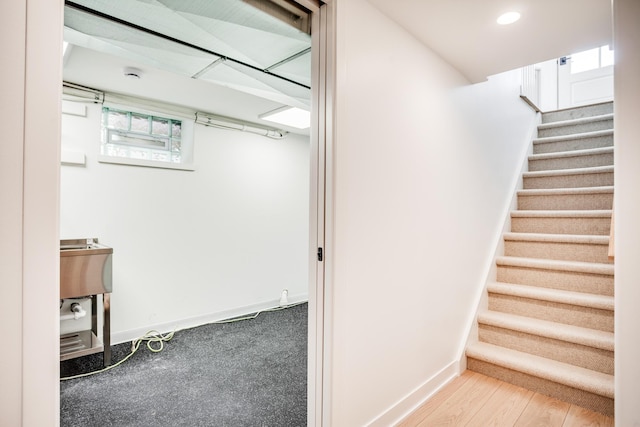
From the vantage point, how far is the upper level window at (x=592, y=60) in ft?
16.7

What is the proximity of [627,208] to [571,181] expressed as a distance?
85.7 inches

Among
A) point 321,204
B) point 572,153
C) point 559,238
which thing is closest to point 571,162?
point 572,153

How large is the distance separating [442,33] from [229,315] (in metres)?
3.30

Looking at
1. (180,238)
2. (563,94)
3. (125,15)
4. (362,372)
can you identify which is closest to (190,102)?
(180,238)

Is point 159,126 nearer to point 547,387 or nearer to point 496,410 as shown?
point 496,410

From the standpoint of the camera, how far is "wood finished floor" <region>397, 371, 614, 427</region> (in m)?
1.92

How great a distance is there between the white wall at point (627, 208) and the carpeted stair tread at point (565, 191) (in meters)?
1.84

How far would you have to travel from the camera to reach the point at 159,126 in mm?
3555

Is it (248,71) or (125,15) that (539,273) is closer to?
(248,71)

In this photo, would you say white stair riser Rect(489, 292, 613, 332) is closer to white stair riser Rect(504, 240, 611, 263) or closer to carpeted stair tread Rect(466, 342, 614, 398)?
carpeted stair tread Rect(466, 342, 614, 398)

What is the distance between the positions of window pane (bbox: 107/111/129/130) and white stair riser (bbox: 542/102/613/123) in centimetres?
450

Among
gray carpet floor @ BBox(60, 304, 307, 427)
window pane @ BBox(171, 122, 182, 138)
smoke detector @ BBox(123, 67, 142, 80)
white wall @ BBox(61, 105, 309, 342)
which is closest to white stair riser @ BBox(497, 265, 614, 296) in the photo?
gray carpet floor @ BBox(60, 304, 307, 427)

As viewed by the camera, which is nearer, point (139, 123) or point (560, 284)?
point (560, 284)

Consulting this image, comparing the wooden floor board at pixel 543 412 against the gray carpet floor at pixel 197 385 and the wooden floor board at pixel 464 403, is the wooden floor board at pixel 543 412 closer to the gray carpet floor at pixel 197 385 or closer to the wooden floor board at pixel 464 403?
the wooden floor board at pixel 464 403
